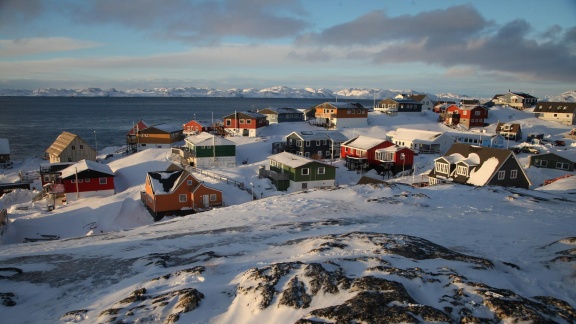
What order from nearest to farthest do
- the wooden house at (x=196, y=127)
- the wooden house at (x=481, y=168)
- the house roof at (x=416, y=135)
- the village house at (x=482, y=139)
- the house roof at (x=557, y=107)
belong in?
the wooden house at (x=481, y=168) → the house roof at (x=416, y=135) → the village house at (x=482, y=139) → the wooden house at (x=196, y=127) → the house roof at (x=557, y=107)

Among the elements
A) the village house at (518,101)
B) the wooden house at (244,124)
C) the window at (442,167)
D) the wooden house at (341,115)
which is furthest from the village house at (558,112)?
the wooden house at (244,124)

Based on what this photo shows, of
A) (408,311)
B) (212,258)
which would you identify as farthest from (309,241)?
(408,311)

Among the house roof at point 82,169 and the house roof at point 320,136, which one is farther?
the house roof at point 320,136

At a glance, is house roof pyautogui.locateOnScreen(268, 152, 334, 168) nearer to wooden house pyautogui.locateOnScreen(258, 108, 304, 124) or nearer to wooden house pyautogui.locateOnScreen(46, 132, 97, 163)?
wooden house pyautogui.locateOnScreen(46, 132, 97, 163)

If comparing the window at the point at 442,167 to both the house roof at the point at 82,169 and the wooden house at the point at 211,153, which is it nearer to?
the wooden house at the point at 211,153

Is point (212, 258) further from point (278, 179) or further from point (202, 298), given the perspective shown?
point (278, 179)
